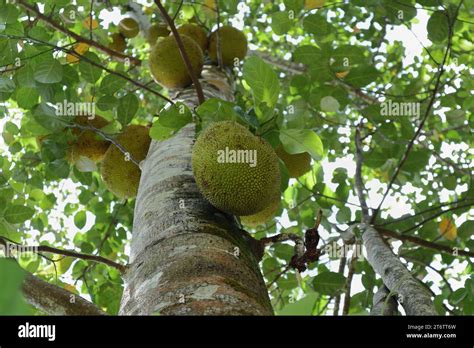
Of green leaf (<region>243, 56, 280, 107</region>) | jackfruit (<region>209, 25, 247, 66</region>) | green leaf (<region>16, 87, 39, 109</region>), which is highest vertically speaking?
jackfruit (<region>209, 25, 247, 66</region>)

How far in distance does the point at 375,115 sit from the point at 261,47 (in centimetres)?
292

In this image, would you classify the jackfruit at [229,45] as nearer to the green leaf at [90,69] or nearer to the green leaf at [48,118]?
the green leaf at [90,69]

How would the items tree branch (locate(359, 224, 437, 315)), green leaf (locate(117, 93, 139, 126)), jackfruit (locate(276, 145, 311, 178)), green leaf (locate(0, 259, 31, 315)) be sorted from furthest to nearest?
green leaf (locate(117, 93, 139, 126)), jackfruit (locate(276, 145, 311, 178)), tree branch (locate(359, 224, 437, 315)), green leaf (locate(0, 259, 31, 315))

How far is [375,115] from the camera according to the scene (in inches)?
82.7

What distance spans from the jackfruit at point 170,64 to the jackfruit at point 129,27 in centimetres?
76

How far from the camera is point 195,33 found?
2.55 metres

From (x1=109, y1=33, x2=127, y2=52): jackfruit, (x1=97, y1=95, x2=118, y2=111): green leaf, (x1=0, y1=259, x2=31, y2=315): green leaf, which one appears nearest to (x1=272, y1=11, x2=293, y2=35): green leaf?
(x1=97, y1=95, x2=118, y2=111): green leaf

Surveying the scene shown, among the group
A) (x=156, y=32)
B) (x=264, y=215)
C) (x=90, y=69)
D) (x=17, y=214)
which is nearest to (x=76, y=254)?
(x=264, y=215)

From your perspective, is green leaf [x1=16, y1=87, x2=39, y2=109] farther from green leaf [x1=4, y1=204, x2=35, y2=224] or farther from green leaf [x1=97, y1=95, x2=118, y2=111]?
green leaf [x1=4, y1=204, x2=35, y2=224]

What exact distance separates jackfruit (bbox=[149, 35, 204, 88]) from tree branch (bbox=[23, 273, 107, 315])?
4.40 feet

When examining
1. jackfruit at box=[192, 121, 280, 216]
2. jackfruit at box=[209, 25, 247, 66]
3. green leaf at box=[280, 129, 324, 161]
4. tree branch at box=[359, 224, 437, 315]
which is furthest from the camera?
jackfruit at box=[209, 25, 247, 66]

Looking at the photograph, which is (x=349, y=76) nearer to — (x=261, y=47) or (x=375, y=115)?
(x=375, y=115)

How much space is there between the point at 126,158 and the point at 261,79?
64cm

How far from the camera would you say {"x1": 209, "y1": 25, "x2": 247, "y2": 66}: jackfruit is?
8.29 ft
